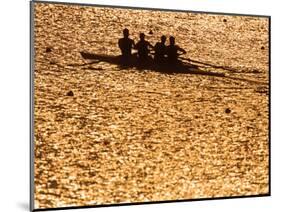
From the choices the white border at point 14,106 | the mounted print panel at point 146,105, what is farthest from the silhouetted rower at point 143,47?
the white border at point 14,106

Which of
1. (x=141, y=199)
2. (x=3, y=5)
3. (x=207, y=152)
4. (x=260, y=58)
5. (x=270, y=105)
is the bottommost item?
(x=141, y=199)

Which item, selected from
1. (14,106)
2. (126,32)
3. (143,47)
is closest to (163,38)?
(143,47)

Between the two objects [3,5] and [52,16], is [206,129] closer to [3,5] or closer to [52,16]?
[52,16]

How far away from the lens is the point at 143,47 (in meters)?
4.18

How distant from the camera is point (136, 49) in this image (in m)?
4.15

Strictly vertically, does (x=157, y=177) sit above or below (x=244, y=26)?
below

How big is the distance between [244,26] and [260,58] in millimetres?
281

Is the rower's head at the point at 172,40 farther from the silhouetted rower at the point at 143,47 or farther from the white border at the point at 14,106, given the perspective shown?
the white border at the point at 14,106

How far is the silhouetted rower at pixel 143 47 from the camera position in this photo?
4.16m

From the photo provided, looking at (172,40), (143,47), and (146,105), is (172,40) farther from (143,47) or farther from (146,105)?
(146,105)

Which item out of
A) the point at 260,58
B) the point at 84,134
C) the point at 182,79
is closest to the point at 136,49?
the point at 182,79

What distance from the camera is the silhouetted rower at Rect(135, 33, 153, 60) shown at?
164 inches

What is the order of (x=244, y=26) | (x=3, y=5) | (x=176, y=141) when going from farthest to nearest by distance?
(x=244, y=26) < (x=176, y=141) < (x=3, y=5)

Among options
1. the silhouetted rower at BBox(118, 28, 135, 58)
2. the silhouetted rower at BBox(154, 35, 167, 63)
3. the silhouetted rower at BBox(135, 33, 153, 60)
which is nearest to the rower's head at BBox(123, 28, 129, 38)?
the silhouetted rower at BBox(118, 28, 135, 58)
